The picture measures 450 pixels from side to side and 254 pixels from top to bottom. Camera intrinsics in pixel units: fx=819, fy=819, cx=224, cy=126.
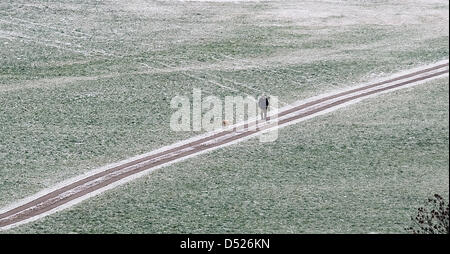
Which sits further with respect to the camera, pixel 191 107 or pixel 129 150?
pixel 191 107

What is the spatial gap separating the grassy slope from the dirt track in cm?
95

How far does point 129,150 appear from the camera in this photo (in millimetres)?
39406

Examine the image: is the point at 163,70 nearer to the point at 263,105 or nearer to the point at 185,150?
the point at 263,105

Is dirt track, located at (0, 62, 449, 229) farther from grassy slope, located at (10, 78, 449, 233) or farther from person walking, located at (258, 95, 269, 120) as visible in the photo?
grassy slope, located at (10, 78, 449, 233)

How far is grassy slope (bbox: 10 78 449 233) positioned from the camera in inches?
1256

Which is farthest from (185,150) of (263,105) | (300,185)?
(300,185)

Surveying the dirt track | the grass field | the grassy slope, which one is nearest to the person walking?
the dirt track

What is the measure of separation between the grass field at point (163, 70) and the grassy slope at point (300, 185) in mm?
129

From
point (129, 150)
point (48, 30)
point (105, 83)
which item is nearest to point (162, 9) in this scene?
point (48, 30)
